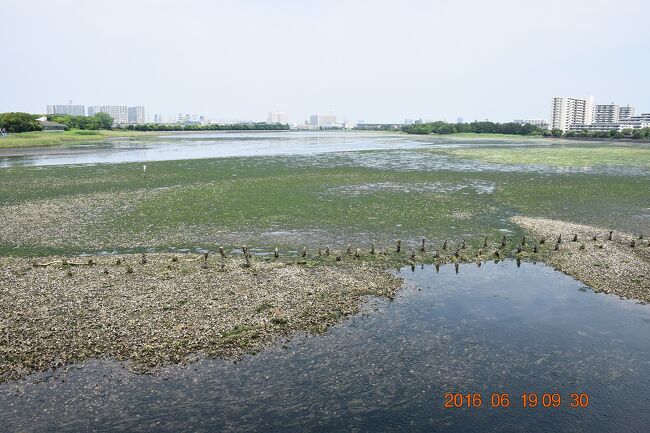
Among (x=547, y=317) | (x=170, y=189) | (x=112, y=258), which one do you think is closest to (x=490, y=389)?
(x=547, y=317)

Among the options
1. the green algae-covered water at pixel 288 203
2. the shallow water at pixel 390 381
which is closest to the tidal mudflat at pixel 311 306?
the shallow water at pixel 390 381

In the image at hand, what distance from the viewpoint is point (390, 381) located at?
59.5 ft

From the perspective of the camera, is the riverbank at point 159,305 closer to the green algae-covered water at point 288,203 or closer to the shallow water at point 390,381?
the shallow water at point 390,381

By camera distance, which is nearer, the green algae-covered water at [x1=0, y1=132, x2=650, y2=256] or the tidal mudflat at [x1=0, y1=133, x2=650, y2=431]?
the tidal mudflat at [x1=0, y1=133, x2=650, y2=431]

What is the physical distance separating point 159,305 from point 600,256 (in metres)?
28.2

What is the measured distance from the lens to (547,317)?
23.8 m

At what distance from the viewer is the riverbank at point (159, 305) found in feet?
64.0

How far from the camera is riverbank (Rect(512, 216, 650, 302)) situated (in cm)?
2761

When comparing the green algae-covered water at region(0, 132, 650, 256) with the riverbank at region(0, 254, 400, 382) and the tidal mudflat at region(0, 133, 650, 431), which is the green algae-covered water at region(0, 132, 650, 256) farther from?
the riverbank at region(0, 254, 400, 382)

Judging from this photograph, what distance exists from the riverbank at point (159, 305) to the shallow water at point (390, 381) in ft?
3.68

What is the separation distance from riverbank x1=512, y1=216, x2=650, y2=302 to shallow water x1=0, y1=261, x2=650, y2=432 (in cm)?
319
